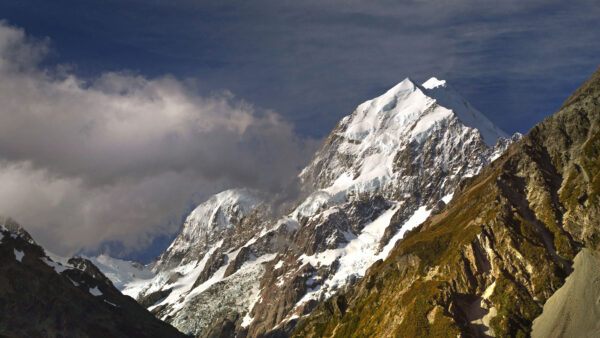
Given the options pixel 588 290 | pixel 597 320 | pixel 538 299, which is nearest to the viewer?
pixel 597 320

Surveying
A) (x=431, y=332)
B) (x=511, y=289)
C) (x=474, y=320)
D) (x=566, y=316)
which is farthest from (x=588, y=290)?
(x=431, y=332)

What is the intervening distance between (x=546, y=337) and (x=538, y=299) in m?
19.6

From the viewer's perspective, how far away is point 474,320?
197 m

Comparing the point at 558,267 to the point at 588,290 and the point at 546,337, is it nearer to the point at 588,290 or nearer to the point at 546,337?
the point at 588,290

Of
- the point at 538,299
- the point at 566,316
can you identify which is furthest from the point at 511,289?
the point at 566,316

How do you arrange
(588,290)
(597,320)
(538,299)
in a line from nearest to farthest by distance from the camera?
(597,320) < (588,290) < (538,299)

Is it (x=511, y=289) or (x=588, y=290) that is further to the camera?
(x=511, y=289)

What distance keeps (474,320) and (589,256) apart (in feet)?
141

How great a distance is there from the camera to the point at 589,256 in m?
198

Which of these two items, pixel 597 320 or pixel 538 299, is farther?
pixel 538 299

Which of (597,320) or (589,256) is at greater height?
(589,256)

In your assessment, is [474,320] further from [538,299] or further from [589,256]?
[589,256]

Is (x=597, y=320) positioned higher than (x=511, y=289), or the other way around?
(x=511, y=289)

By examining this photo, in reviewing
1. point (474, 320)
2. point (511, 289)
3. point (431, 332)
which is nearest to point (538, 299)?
point (511, 289)
